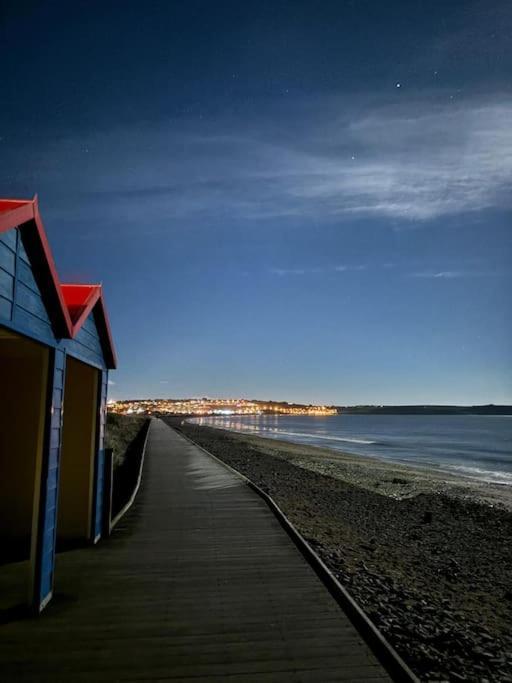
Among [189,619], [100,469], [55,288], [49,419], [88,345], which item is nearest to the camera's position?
[189,619]

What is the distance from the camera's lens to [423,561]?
10.4 metres

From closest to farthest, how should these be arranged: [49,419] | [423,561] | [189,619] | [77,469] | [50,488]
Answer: [189,619], [49,419], [50,488], [77,469], [423,561]

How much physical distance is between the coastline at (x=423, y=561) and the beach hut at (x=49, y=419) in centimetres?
463

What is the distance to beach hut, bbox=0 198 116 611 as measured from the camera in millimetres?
5547

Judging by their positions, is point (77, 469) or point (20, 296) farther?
point (77, 469)

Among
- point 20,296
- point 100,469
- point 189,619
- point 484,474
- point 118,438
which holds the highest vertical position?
point 20,296

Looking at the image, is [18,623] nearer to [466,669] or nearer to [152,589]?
[152,589]

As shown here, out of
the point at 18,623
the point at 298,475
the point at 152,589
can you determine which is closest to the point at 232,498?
the point at 152,589

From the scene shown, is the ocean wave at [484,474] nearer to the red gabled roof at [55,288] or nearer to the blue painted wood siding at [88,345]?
the blue painted wood siding at [88,345]

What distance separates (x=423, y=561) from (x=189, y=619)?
7007mm

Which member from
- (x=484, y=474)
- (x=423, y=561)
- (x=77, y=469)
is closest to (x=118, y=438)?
(x=484, y=474)

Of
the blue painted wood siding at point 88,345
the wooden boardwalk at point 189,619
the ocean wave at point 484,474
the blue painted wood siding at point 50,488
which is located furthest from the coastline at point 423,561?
the ocean wave at point 484,474

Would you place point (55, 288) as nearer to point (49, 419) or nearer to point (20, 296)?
point (20, 296)

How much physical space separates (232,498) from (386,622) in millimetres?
7094
